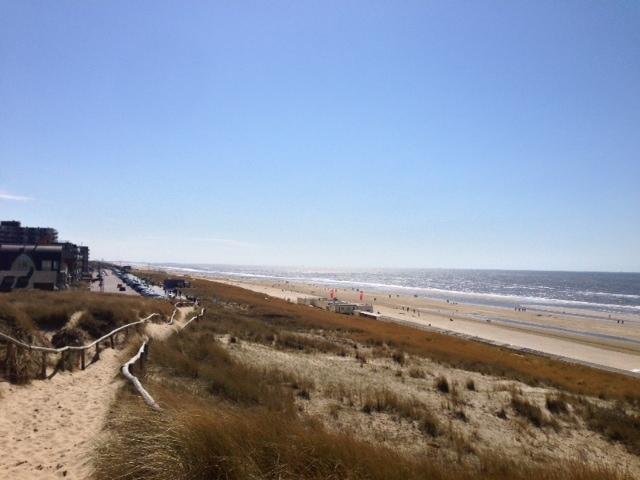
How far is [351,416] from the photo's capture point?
11.4m

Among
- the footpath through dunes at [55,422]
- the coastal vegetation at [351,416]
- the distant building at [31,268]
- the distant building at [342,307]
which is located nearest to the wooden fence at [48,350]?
the footpath through dunes at [55,422]

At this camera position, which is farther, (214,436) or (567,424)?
(567,424)

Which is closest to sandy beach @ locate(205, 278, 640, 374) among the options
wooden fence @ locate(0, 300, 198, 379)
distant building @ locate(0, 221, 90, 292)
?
wooden fence @ locate(0, 300, 198, 379)

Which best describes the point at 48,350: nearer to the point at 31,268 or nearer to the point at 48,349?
the point at 48,349

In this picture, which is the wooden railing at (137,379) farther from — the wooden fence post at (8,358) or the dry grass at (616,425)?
the dry grass at (616,425)

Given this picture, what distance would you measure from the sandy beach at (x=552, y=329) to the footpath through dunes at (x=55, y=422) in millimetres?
33065

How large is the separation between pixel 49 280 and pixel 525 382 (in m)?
44.0

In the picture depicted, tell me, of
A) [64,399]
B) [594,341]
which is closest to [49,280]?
[64,399]

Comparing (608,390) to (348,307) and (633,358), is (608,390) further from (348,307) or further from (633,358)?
(348,307)

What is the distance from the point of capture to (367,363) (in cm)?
2019

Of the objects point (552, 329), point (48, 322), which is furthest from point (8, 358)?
point (552, 329)

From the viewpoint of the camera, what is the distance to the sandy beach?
39.7 metres

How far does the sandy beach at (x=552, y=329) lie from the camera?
3966 centimetres

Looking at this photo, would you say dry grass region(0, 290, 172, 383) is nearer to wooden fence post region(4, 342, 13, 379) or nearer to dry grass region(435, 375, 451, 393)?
wooden fence post region(4, 342, 13, 379)
